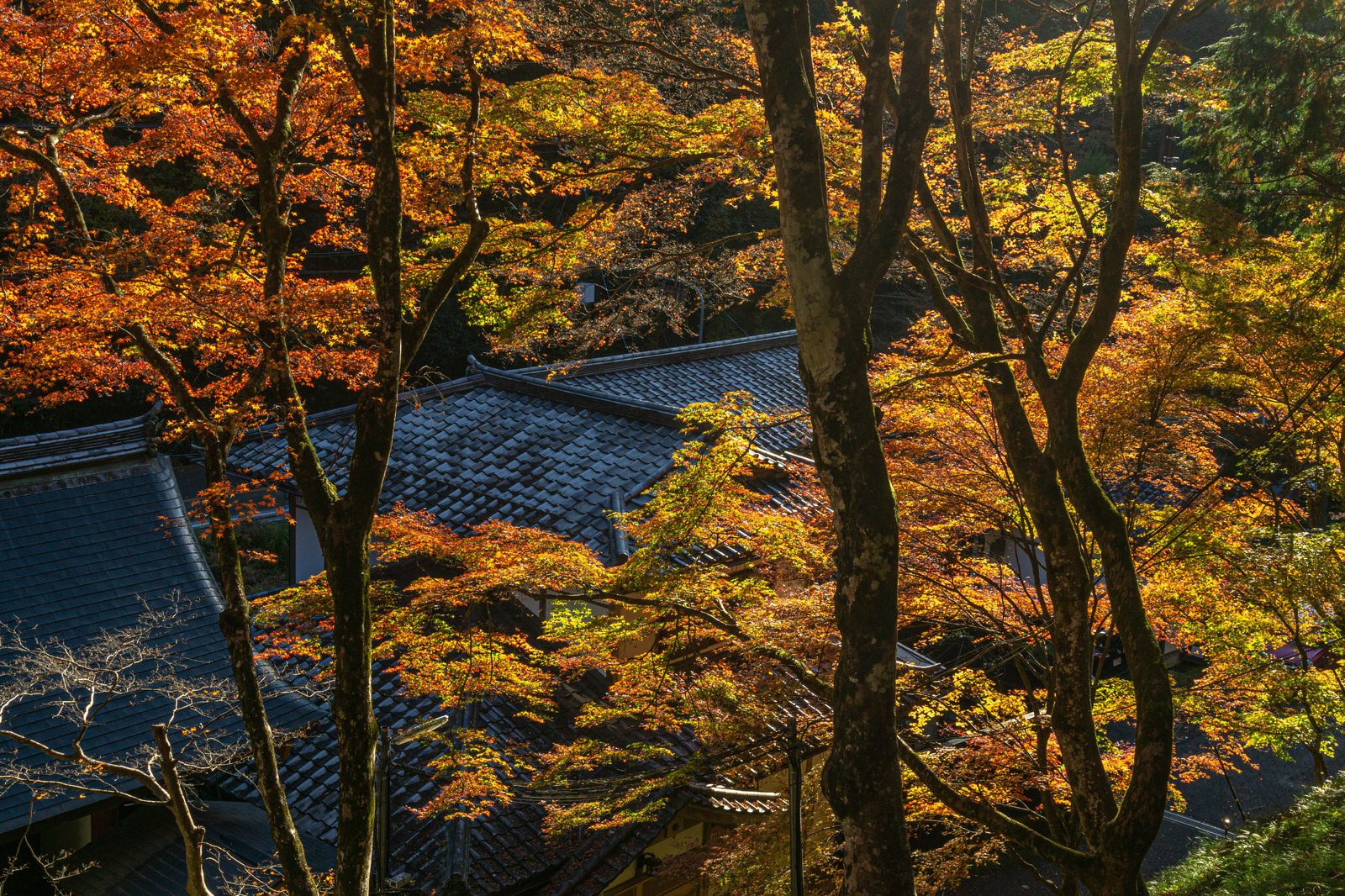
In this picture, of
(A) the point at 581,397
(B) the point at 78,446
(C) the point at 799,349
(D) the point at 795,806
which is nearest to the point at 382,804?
(D) the point at 795,806

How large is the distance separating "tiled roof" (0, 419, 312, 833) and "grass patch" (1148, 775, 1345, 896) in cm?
900

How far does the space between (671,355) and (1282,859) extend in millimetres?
13583

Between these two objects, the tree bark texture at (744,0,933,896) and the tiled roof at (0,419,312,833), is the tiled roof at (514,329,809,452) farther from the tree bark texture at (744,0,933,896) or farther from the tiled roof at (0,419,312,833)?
the tree bark texture at (744,0,933,896)

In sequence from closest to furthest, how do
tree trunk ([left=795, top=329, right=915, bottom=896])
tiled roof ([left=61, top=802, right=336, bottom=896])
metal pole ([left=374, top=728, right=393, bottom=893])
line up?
1. tree trunk ([left=795, top=329, right=915, bottom=896])
2. metal pole ([left=374, top=728, right=393, bottom=893])
3. tiled roof ([left=61, top=802, right=336, bottom=896])

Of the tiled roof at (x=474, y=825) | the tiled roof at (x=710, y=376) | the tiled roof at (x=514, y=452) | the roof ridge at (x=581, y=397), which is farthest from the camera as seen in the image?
the tiled roof at (x=710, y=376)

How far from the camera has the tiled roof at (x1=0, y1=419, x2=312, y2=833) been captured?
30.9 feet

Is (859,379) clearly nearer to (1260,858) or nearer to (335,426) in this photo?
(1260,858)

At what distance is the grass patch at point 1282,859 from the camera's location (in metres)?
6.78

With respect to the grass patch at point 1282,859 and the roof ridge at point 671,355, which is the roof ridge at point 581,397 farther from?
the grass patch at point 1282,859

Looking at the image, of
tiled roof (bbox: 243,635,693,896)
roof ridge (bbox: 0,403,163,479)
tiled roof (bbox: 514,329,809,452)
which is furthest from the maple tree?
tiled roof (bbox: 514,329,809,452)

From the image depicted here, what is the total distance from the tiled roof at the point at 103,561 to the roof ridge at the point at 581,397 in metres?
5.51

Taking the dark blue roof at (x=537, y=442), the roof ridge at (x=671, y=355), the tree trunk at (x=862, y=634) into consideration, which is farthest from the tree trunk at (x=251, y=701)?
the roof ridge at (x=671, y=355)

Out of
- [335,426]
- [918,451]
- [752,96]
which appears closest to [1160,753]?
[918,451]

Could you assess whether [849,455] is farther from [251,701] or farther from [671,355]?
[671,355]
